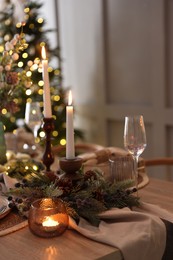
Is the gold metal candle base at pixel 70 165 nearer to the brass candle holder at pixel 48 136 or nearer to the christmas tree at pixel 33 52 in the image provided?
the brass candle holder at pixel 48 136

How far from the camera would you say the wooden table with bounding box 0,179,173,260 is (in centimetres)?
106

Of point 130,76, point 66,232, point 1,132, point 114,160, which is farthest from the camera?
point 130,76

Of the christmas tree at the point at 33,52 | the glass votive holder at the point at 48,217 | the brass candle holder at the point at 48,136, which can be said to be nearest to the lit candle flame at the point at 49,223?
the glass votive holder at the point at 48,217

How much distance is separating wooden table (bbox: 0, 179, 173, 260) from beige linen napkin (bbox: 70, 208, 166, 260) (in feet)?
0.07

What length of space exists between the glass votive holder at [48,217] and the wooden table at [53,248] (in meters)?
0.02

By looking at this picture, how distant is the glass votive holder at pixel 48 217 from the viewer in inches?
45.4

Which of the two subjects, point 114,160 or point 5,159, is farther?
point 5,159

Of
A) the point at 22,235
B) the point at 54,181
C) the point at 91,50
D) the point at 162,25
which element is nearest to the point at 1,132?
the point at 54,181

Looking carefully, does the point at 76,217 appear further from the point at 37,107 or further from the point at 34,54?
the point at 34,54

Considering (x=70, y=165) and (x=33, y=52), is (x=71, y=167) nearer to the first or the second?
(x=70, y=165)

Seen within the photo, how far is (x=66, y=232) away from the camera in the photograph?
1203mm

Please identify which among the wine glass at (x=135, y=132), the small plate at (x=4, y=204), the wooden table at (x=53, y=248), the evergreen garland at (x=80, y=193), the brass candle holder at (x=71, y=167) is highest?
the wine glass at (x=135, y=132)

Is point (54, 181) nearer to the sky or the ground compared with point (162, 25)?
nearer to the ground

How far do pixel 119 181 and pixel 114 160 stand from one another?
0.07 m
